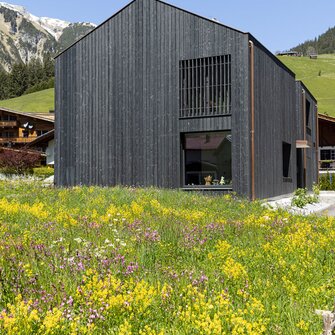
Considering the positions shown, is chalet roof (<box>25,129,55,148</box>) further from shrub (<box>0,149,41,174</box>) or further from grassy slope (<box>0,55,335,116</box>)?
grassy slope (<box>0,55,335,116</box>)

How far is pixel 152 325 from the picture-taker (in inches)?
173

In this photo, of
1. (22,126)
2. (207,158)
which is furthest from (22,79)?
(207,158)

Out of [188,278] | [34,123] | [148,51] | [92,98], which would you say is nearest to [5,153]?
[34,123]

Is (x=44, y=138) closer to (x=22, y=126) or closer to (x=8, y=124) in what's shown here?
(x=22, y=126)

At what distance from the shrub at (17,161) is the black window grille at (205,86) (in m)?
24.5

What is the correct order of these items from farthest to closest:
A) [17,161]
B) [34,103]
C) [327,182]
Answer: [34,103] → [17,161] → [327,182]

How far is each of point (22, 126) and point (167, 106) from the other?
38924 mm

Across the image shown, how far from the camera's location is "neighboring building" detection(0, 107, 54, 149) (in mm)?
56531

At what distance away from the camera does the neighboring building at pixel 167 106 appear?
22.1 meters

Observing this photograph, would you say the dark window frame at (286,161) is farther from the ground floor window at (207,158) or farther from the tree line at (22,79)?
the tree line at (22,79)

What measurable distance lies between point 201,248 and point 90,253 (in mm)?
2198

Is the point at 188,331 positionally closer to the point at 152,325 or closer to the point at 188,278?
the point at 152,325

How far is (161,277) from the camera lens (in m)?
5.80

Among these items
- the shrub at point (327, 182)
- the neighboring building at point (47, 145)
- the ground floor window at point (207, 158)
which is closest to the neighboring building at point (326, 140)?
the shrub at point (327, 182)
